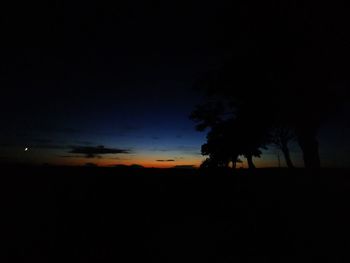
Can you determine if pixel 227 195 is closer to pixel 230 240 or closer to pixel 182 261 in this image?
pixel 230 240

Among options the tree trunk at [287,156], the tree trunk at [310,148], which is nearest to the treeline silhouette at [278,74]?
the tree trunk at [310,148]

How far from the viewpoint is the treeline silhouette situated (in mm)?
10281

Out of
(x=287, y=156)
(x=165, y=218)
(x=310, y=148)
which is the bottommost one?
(x=165, y=218)

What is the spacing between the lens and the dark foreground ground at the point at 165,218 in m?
7.51

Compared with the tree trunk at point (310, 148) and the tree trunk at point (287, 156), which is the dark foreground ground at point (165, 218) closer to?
the tree trunk at point (310, 148)

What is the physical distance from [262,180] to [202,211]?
20.1 feet

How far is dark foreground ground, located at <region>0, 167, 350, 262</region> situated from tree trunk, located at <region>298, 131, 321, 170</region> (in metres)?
1.13

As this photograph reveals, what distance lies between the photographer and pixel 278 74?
1115 cm

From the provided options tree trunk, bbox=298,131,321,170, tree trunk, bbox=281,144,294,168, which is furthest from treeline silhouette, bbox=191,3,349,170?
tree trunk, bbox=281,144,294,168

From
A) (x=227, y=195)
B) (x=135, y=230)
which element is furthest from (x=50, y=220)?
(x=227, y=195)

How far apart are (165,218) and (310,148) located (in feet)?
23.2

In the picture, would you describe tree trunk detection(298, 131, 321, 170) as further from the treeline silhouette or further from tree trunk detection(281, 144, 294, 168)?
tree trunk detection(281, 144, 294, 168)

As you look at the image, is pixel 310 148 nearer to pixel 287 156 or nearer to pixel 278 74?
pixel 278 74

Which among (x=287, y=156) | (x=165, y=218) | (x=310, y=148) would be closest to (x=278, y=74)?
(x=310, y=148)
